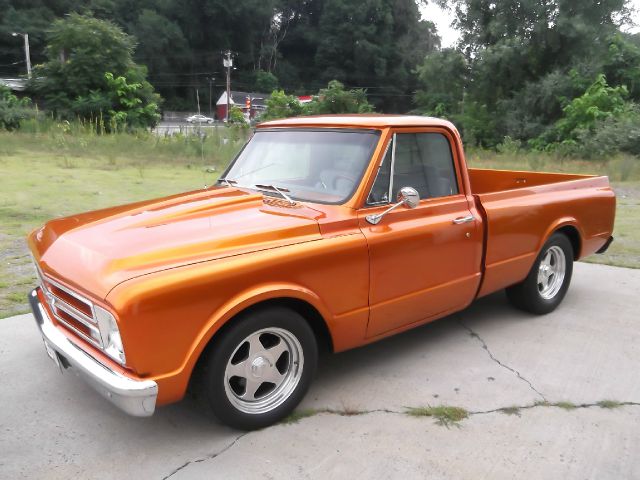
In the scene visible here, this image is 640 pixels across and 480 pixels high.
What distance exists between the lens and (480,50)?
114ft

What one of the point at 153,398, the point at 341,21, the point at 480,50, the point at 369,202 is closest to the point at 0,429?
the point at 153,398

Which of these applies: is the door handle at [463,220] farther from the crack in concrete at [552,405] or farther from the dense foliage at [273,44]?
the dense foliage at [273,44]

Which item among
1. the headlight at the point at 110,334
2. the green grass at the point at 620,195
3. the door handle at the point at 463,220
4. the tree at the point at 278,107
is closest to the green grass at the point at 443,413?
the door handle at the point at 463,220

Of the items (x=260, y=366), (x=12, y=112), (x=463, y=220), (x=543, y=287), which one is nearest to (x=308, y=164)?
(x=463, y=220)

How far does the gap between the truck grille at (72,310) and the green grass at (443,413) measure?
72.4 inches

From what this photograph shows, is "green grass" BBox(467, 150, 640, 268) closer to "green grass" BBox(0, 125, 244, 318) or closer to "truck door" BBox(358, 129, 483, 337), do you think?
"truck door" BBox(358, 129, 483, 337)

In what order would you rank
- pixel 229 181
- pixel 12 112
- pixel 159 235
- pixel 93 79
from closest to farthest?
pixel 159 235
pixel 229 181
pixel 12 112
pixel 93 79

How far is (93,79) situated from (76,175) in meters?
17.5

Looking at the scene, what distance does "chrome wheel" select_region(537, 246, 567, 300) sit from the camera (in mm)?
4988

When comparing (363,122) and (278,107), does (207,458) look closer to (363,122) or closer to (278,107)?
(363,122)

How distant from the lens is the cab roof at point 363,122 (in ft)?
12.3

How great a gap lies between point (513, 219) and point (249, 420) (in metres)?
2.59

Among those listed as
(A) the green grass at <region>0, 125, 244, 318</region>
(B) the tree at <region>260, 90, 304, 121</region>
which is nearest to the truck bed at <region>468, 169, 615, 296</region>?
(A) the green grass at <region>0, 125, 244, 318</region>

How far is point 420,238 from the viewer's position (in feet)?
12.0
